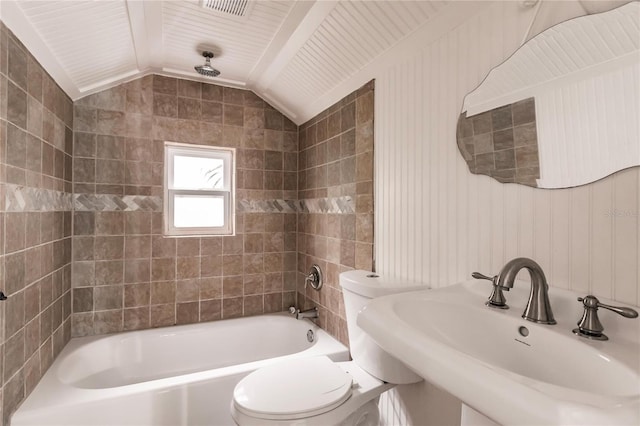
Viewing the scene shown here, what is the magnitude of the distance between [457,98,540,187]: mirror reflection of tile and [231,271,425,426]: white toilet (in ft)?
2.06

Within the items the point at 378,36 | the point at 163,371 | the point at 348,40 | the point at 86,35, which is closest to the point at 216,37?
the point at 86,35

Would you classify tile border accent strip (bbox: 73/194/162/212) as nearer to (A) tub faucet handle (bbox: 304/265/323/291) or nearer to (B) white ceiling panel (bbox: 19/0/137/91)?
(B) white ceiling panel (bbox: 19/0/137/91)

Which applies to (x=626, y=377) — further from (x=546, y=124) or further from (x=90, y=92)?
(x=90, y=92)

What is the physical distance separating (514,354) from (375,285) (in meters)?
0.69

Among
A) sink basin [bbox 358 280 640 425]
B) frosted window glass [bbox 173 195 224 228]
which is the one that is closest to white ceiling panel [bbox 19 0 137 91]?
frosted window glass [bbox 173 195 224 228]

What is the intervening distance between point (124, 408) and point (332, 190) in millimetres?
1694

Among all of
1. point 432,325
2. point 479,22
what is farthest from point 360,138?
point 432,325

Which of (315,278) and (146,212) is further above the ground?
(146,212)

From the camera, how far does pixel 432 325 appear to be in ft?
3.39

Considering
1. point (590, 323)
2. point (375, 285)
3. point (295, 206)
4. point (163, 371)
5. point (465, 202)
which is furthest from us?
point (295, 206)

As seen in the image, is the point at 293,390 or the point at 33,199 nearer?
the point at 293,390

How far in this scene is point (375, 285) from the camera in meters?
1.55

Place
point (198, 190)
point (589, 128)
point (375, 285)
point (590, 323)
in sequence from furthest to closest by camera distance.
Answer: point (198, 190) < point (375, 285) < point (589, 128) < point (590, 323)

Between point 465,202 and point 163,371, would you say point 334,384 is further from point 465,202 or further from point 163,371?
point 163,371
